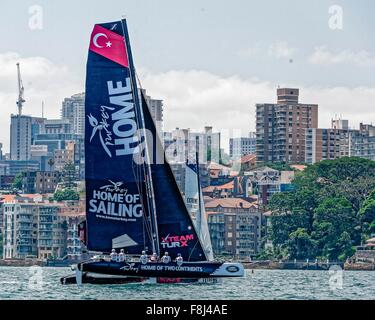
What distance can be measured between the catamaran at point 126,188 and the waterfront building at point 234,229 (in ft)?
251

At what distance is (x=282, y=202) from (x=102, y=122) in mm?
76913

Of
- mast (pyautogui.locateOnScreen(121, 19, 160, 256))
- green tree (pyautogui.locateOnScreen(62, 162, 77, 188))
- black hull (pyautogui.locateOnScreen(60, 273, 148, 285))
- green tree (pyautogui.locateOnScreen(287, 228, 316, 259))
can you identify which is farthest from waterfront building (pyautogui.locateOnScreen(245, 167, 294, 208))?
black hull (pyautogui.locateOnScreen(60, 273, 148, 285))

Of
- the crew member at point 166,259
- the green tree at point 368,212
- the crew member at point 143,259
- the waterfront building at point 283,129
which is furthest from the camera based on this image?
the waterfront building at point 283,129

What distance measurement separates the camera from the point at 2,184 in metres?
174

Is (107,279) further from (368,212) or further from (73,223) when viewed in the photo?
(73,223)

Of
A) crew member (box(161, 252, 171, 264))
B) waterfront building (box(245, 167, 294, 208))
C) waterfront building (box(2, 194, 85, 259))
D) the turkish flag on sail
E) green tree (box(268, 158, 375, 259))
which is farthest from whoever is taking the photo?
waterfront building (box(245, 167, 294, 208))

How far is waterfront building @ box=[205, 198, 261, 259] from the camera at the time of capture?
119125 millimetres

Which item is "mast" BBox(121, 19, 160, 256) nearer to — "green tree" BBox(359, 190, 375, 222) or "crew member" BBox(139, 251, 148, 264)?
"crew member" BBox(139, 251, 148, 264)

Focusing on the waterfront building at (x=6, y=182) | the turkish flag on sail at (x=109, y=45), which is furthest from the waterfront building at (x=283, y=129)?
the turkish flag on sail at (x=109, y=45)

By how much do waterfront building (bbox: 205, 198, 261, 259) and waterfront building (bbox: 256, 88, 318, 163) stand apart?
51.7m

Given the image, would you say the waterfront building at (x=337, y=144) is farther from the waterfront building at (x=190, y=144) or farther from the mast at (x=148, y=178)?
the mast at (x=148, y=178)

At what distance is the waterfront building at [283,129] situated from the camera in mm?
179500
